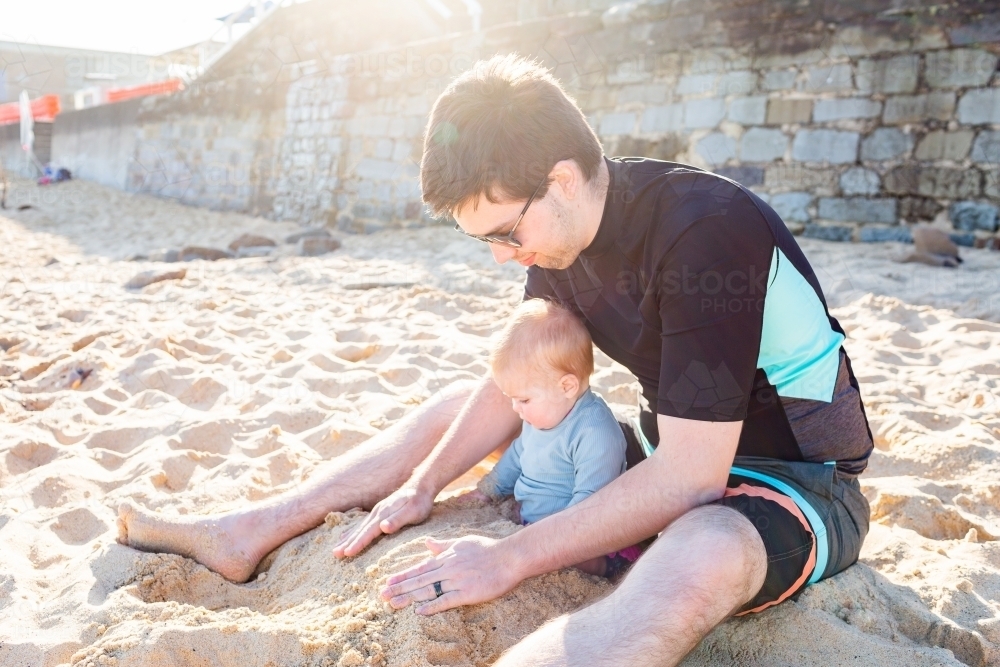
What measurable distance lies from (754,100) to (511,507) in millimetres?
5344

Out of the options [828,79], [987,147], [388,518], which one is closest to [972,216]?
[987,147]

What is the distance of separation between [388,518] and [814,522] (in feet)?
3.55

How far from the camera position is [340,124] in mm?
9930

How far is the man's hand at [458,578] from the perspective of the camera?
173cm

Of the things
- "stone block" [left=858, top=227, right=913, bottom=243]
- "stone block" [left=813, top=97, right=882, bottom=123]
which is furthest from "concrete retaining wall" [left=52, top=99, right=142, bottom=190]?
"stone block" [left=858, top=227, right=913, bottom=243]

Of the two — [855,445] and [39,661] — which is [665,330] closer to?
[855,445]

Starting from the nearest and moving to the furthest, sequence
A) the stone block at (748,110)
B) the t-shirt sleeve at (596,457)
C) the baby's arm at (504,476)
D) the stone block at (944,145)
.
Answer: the t-shirt sleeve at (596,457)
the baby's arm at (504,476)
the stone block at (944,145)
the stone block at (748,110)

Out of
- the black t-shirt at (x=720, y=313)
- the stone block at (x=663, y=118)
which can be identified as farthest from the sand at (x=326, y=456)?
the stone block at (x=663, y=118)

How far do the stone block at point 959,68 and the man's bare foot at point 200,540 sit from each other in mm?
5794

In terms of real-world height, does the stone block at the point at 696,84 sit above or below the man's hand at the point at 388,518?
above

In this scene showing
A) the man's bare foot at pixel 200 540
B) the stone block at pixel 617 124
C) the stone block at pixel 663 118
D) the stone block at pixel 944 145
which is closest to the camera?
the man's bare foot at pixel 200 540

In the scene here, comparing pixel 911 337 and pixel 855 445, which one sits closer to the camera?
pixel 855 445

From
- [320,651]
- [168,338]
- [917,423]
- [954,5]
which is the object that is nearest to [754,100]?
[954,5]

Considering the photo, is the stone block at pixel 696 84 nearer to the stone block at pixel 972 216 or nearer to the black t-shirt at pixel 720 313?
the stone block at pixel 972 216
